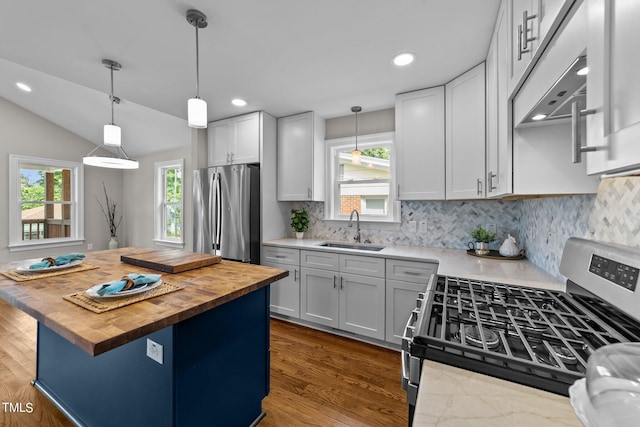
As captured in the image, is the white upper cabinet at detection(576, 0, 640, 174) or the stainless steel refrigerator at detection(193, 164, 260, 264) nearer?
the white upper cabinet at detection(576, 0, 640, 174)

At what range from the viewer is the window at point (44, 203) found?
4.24 m

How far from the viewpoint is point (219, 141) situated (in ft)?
11.6

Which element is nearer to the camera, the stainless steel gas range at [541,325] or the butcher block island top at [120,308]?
the stainless steel gas range at [541,325]

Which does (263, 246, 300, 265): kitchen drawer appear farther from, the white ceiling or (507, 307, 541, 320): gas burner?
(507, 307, 541, 320): gas burner

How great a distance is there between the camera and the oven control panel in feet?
2.72

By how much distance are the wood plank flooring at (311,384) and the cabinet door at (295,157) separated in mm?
1593

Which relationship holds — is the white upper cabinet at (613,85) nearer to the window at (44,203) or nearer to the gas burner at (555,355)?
the gas burner at (555,355)

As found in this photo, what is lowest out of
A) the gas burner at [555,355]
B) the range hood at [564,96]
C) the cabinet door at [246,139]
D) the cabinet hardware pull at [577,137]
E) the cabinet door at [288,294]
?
the cabinet door at [288,294]

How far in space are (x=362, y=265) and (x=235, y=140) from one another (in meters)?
2.16

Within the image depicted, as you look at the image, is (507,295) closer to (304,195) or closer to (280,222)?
(304,195)

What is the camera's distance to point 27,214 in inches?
175

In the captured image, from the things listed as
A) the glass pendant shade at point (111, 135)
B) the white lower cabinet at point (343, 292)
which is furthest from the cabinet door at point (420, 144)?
the glass pendant shade at point (111, 135)

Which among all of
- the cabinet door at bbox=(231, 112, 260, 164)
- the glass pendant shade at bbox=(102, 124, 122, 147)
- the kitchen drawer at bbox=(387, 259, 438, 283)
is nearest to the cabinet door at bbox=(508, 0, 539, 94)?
the kitchen drawer at bbox=(387, 259, 438, 283)

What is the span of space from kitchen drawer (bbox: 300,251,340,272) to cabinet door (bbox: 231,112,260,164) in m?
1.28
